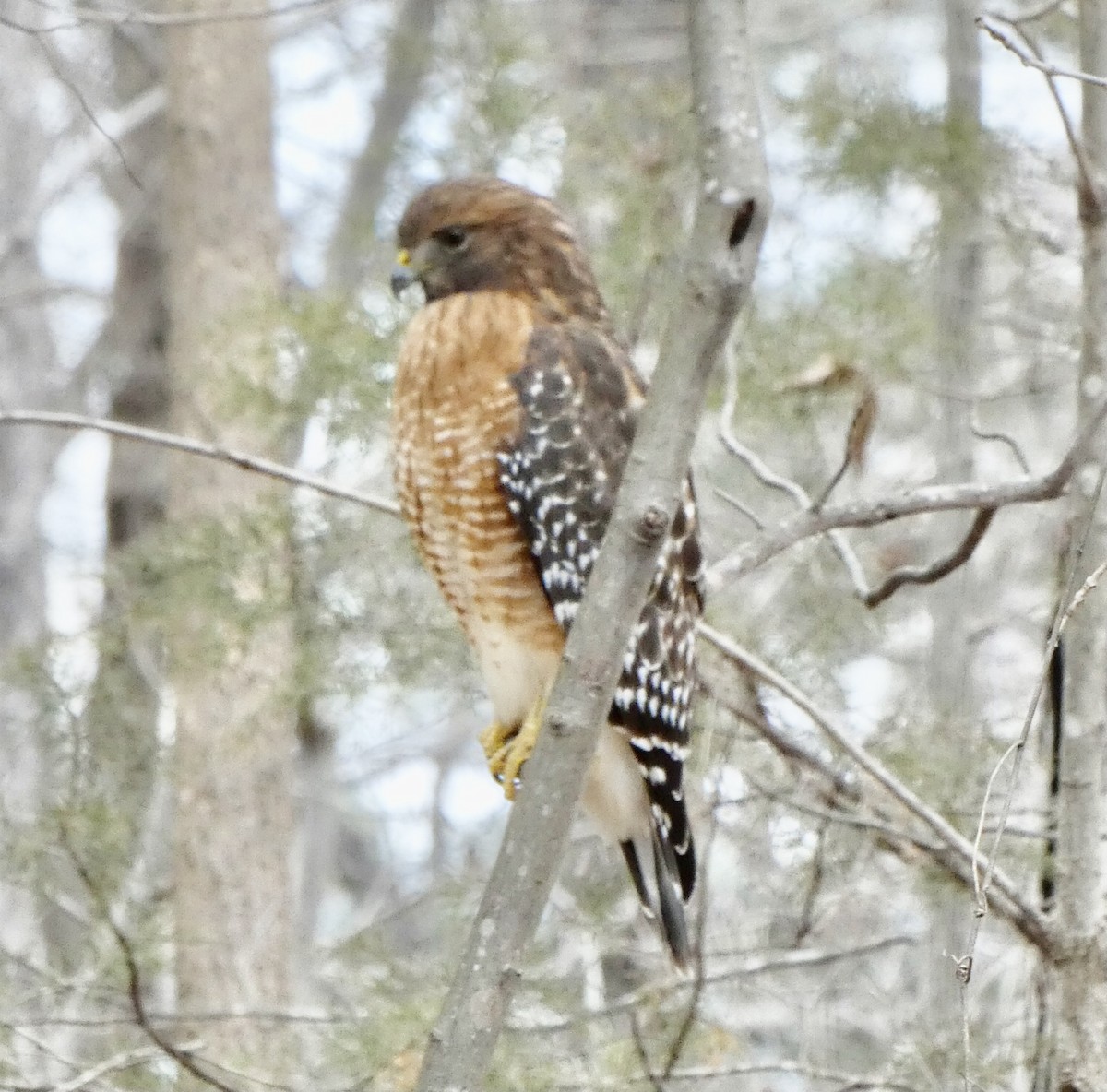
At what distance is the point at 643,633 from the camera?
11.9ft

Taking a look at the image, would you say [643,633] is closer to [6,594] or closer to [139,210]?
[6,594]

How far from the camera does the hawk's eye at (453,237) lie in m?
3.92

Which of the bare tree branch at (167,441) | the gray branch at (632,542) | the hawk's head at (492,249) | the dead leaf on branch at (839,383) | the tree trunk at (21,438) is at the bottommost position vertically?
the gray branch at (632,542)

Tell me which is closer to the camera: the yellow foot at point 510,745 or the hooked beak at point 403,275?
the yellow foot at point 510,745

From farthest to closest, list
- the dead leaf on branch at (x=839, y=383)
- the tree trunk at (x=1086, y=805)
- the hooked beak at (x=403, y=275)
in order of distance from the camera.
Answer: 1. the hooked beak at (x=403, y=275)
2. the dead leaf on branch at (x=839, y=383)
3. the tree trunk at (x=1086, y=805)

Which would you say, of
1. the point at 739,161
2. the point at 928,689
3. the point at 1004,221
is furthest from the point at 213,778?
the point at 739,161

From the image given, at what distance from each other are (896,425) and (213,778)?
3.50 meters

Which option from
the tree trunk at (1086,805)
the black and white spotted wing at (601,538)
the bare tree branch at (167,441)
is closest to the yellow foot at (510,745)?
the black and white spotted wing at (601,538)

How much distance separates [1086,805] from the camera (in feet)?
10.4

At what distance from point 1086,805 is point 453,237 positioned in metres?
Answer: 1.64

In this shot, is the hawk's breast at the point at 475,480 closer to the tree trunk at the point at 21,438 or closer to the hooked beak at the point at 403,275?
the hooked beak at the point at 403,275

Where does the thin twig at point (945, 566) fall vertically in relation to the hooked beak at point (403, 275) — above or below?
below

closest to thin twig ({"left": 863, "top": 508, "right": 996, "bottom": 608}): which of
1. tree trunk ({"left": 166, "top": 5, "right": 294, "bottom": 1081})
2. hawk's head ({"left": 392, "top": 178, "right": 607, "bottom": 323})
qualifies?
hawk's head ({"left": 392, "top": 178, "right": 607, "bottom": 323})

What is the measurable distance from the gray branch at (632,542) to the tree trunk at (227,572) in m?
1.91
